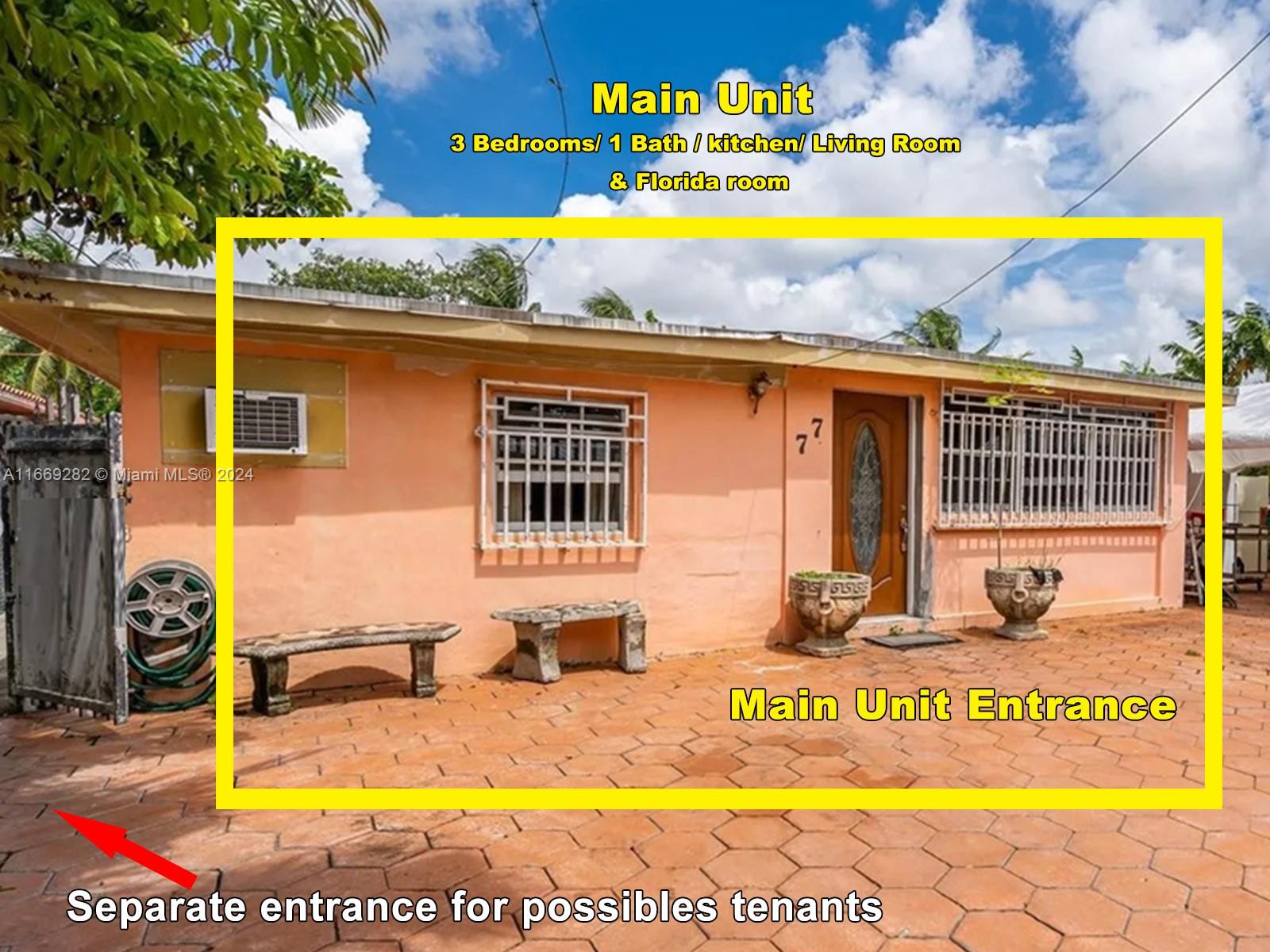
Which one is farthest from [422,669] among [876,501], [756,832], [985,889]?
[876,501]

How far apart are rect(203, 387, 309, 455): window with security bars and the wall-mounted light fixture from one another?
139 inches

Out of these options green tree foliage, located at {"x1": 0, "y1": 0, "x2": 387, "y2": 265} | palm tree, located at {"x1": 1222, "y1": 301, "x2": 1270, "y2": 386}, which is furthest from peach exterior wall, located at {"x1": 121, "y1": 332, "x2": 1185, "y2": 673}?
palm tree, located at {"x1": 1222, "y1": 301, "x2": 1270, "y2": 386}

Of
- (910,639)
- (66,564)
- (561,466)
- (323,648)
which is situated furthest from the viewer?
(910,639)

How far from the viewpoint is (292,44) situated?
2139 mm

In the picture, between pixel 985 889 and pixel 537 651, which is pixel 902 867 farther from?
pixel 537 651

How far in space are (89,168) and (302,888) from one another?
8.18ft

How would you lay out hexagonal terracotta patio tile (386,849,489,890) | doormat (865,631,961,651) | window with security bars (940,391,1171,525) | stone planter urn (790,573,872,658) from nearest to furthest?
hexagonal terracotta patio tile (386,849,489,890), stone planter urn (790,573,872,658), doormat (865,631,961,651), window with security bars (940,391,1171,525)

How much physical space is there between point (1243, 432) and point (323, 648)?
11466 mm

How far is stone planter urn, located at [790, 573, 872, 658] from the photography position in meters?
6.20

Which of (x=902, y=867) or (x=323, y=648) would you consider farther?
(x=323, y=648)

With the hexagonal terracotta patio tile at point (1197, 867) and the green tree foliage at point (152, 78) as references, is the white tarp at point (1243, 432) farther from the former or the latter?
the green tree foliage at point (152, 78)

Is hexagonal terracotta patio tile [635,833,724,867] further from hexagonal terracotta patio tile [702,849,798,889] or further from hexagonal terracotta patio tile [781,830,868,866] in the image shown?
hexagonal terracotta patio tile [781,830,868,866]

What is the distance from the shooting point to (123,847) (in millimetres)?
2982

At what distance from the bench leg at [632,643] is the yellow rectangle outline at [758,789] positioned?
2.16m
